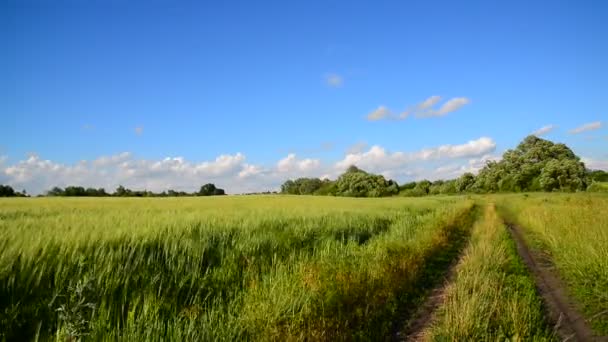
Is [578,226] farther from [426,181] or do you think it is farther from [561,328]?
[426,181]

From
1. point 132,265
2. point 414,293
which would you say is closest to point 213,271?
point 132,265

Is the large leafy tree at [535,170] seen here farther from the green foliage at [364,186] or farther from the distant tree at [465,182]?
the green foliage at [364,186]

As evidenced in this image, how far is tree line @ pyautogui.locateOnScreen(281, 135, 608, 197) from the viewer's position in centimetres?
6825

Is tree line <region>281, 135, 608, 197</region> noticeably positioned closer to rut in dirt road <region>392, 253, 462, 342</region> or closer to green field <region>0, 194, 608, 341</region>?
green field <region>0, 194, 608, 341</region>

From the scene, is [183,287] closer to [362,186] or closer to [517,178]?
[517,178]

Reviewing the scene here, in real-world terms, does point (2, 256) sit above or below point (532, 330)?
above

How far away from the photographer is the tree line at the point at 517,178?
224 ft

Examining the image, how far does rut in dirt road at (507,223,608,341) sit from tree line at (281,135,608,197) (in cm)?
6603

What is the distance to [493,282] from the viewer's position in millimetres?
7922

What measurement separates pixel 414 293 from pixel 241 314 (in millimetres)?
4367

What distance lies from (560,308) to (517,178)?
7646cm

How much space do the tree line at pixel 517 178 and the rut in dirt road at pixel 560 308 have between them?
66025 millimetres

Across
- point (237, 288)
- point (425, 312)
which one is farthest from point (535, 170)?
point (237, 288)

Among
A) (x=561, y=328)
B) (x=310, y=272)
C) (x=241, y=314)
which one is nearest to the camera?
(x=241, y=314)
